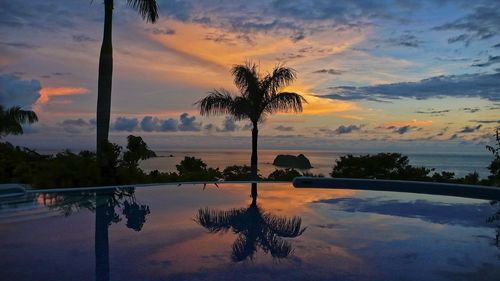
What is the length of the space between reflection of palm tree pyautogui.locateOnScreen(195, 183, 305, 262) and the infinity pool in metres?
0.02

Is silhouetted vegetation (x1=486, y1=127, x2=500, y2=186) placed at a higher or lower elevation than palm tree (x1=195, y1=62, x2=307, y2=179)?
lower

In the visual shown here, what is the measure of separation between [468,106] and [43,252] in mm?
18563

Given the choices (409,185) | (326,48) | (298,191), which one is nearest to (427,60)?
(326,48)

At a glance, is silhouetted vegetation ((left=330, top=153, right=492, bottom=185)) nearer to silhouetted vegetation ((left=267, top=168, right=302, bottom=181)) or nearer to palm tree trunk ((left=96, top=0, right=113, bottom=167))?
silhouetted vegetation ((left=267, top=168, right=302, bottom=181))

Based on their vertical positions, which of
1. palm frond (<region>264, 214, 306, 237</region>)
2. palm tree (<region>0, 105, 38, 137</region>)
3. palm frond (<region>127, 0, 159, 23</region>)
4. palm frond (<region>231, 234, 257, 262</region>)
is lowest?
palm frond (<region>231, 234, 257, 262</region>)

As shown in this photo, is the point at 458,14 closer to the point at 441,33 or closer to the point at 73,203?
the point at 441,33

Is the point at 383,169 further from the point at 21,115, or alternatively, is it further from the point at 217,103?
the point at 21,115

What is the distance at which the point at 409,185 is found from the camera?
10.9 m

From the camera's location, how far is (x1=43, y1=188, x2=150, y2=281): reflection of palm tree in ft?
→ 18.5

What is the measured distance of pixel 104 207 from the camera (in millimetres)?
8156

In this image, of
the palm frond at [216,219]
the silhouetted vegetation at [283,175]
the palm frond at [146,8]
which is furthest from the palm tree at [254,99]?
the palm frond at [216,219]

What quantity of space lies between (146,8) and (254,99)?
15.0 feet


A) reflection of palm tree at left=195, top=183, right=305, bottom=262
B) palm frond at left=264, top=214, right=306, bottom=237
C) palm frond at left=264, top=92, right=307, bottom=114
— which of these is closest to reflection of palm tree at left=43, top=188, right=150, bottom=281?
reflection of palm tree at left=195, top=183, right=305, bottom=262

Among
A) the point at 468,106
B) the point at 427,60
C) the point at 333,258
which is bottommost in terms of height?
the point at 333,258
